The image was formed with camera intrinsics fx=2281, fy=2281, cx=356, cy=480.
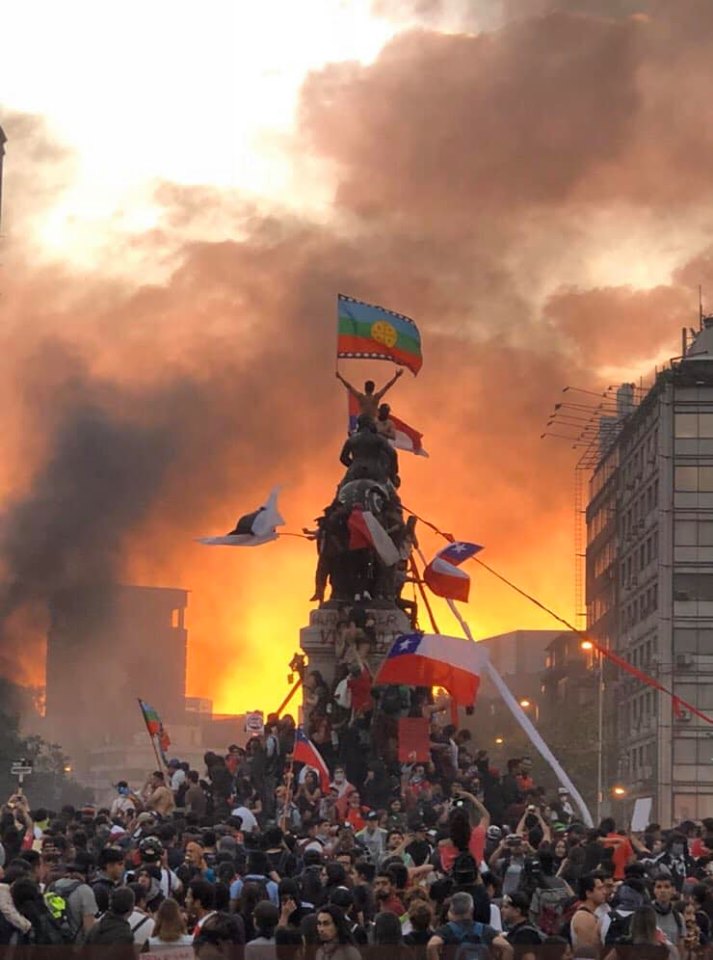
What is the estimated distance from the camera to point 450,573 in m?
42.4

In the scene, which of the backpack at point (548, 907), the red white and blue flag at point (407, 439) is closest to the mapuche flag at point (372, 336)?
the red white and blue flag at point (407, 439)

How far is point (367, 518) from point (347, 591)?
2.50 metres

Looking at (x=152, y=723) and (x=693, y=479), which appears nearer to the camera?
(x=152, y=723)

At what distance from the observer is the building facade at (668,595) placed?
309ft

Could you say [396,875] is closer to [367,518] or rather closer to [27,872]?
[27,872]

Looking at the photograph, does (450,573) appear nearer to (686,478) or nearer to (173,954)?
(173,954)

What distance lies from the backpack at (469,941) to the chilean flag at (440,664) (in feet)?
67.1

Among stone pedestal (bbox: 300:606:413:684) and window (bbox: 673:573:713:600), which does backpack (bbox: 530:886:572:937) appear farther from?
window (bbox: 673:573:713:600)

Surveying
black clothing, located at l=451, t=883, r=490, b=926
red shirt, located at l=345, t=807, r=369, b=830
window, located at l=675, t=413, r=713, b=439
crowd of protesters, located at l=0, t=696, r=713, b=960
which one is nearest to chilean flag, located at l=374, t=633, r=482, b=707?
red shirt, located at l=345, t=807, r=369, b=830

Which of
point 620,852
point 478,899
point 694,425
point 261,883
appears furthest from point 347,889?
point 694,425

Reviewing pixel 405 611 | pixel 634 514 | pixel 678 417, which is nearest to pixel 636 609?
pixel 634 514

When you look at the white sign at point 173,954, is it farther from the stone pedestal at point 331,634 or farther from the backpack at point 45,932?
the stone pedestal at point 331,634

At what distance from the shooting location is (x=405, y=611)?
150ft

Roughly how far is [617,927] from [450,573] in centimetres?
2527
